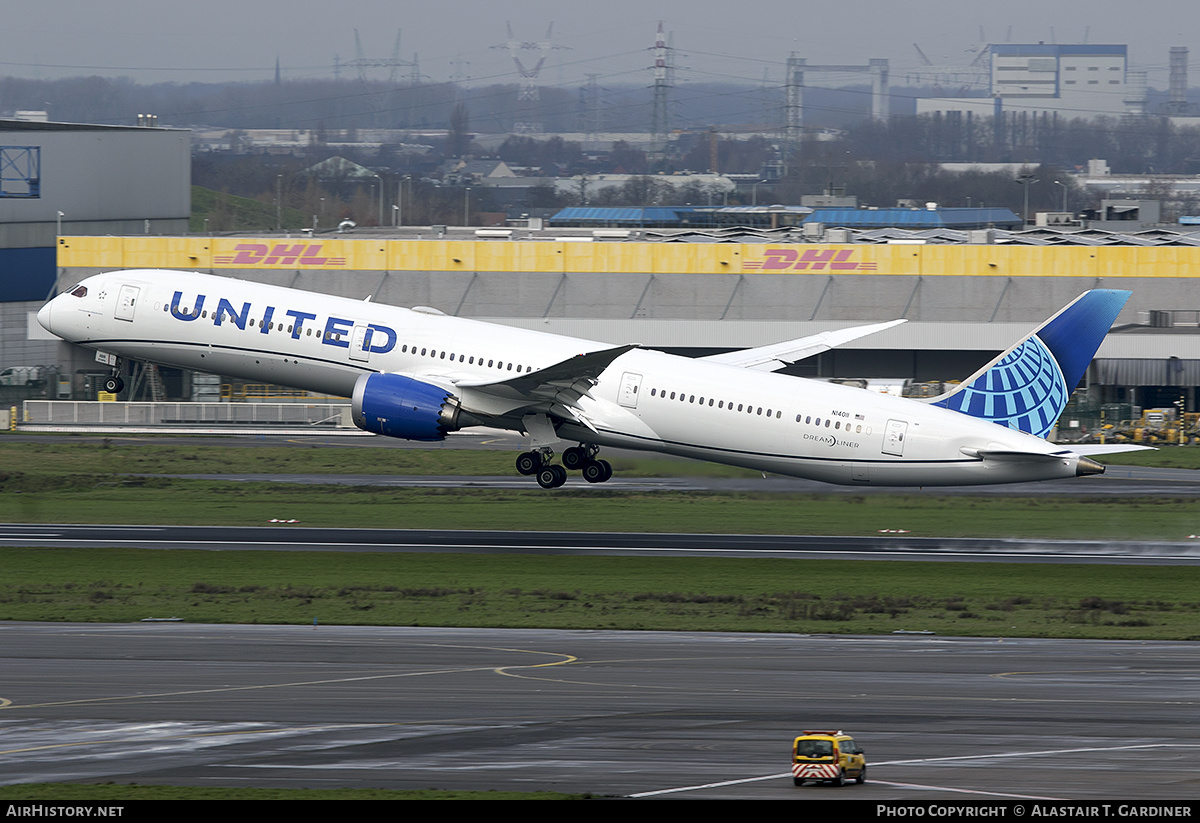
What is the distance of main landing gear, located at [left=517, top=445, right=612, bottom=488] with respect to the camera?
172 ft

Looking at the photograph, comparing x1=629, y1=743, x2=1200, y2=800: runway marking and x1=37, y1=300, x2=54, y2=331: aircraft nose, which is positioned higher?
x1=37, y1=300, x2=54, y2=331: aircraft nose

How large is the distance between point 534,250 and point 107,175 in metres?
43.6

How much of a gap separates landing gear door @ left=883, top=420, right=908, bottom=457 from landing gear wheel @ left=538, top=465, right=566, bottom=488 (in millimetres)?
11523

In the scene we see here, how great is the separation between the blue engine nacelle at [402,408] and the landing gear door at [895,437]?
48.0ft

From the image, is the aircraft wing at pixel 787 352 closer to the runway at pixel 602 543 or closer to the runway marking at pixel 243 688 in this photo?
the runway at pixel 602 543

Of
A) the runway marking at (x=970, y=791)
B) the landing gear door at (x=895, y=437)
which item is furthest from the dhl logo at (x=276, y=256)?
the runway marking at (x=970, y=791)

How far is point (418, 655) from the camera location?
3359cm

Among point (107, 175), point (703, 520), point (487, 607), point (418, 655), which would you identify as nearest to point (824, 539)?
point (703, 520)

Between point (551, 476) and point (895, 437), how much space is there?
12.2 m

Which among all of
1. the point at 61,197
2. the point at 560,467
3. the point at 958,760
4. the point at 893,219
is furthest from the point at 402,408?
the point at 893,219

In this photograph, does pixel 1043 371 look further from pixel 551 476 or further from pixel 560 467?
pixel 551 476

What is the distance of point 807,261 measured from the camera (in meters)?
90.1

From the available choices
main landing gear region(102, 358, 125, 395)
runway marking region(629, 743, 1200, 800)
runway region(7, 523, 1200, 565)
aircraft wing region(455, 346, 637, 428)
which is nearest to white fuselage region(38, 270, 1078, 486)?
aircraft wing region(455, 346, 637, 428)

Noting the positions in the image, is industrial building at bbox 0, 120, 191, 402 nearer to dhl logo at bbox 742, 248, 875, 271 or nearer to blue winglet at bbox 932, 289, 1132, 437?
dhl logo at bbox 742, 248, 875, 271
